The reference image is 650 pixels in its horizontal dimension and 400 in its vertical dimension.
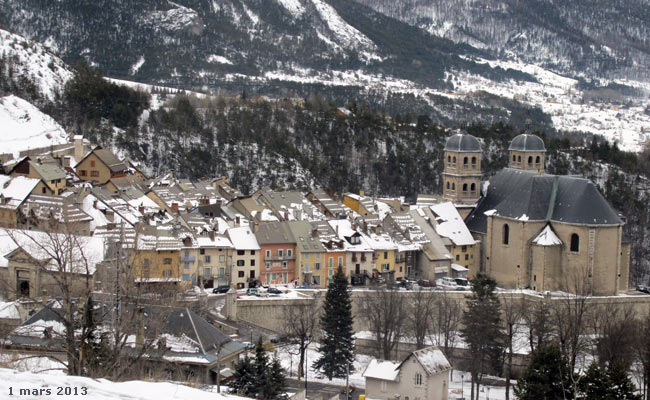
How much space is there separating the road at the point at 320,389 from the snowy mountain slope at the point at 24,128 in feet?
162

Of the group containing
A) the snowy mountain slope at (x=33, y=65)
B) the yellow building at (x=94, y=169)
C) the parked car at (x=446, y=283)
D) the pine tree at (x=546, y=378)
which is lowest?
the pine tree at (x=546, y=378)

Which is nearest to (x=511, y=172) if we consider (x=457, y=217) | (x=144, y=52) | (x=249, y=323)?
(x=457, y=217)

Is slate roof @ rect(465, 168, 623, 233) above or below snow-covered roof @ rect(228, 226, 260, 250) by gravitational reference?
above

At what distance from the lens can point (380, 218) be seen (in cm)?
8631

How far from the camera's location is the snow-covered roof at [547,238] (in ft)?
261

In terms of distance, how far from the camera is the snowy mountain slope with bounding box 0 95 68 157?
4129 inches

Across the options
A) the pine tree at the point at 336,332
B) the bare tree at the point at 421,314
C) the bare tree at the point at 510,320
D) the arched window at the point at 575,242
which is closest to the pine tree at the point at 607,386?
the bare tree at the point at 510,320

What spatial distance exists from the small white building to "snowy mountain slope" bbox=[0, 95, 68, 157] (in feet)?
172

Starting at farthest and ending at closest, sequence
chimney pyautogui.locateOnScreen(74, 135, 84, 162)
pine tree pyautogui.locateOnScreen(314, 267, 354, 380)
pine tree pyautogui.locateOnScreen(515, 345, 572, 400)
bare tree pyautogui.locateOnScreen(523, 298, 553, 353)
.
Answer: chimney pyautogui.locateOnScreen(74, 135, 84, 162), bare tree pyautogui.locateOnScreen(523, 298, 553, 353), pine tree pyautogui.locateOnScreen(314, 267, 354, 380), pine tree pyautogui.locateOnScreen(515, 345, 572, 400)

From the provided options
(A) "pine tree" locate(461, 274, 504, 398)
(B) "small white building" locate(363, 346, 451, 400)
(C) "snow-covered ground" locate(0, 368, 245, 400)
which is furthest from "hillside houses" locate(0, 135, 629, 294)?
(C) "snow-covered ground" locate(0, 368, 245, 400)

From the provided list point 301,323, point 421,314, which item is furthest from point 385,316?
point 301,323

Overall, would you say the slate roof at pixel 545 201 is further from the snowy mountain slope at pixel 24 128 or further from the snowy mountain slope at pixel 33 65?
the snowy mountain slope at pixel 33 65

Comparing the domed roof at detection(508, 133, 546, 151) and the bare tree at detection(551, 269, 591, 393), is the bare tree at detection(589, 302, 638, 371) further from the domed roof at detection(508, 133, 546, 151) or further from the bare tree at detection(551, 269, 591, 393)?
the domed roof at detection(508, 133, 546, 151)

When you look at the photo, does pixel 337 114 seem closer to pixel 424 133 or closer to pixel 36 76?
pixel 424 133
